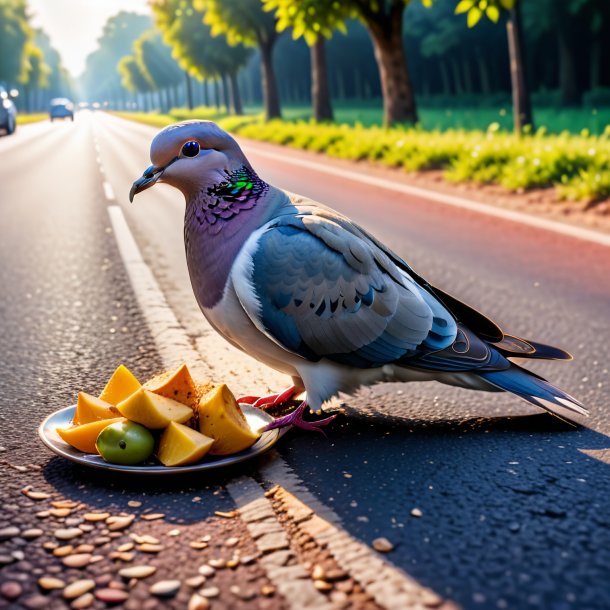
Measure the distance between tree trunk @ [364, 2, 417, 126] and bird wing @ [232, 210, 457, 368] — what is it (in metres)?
15.8

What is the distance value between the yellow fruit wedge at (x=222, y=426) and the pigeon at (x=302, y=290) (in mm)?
242

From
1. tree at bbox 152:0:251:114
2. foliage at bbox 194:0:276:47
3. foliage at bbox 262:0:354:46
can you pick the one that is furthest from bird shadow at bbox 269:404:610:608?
tree at bbox 152:0:251:114

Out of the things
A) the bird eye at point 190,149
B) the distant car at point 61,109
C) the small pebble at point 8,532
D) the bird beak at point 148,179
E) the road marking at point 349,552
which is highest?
the distant car at point 61,109

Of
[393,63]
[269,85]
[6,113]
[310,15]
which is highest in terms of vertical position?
[310,15]

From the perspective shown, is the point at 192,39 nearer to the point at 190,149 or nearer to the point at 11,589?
the point at 190,149

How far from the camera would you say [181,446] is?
2854 mm

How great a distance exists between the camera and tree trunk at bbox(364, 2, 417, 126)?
18.2m

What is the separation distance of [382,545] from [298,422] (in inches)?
38.4

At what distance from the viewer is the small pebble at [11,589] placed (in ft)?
7.03

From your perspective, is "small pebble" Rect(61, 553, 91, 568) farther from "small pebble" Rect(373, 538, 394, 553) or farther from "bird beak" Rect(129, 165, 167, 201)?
"bird beak" Rect(129, 165, 167, 201)

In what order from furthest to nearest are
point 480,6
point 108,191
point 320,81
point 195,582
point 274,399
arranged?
point 320,81 → point 108,191 → point 480,6 → point 274,399 → point 195,582

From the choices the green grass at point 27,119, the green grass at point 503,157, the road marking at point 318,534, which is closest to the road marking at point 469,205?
the green grass at point 503,157

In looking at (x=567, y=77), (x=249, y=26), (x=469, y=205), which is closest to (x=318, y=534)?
(x=469, y=205)

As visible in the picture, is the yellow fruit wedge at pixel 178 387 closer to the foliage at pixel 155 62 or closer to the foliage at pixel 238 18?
the foliage at pixel 238 18
